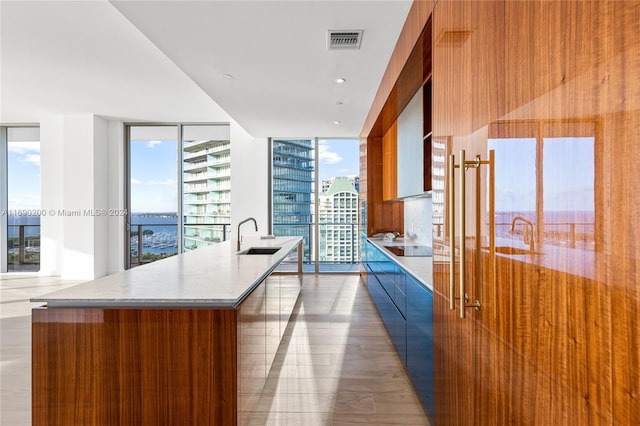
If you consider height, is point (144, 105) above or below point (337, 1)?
above

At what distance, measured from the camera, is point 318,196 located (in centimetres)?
665

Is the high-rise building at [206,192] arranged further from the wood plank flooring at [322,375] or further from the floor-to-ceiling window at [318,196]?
the wood plank flooring at [322,375]

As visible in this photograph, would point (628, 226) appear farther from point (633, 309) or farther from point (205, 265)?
point (205, 265)

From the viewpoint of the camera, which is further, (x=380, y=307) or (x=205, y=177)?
(x=205, y=177)

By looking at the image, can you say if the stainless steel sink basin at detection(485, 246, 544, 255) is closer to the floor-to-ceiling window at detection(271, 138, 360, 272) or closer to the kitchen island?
the kitchen island

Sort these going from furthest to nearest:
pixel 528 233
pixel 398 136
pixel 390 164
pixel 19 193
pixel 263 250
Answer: pixel 19 193, pixel 390 164, pixel 398 136, pixel 263 250, pixel 528 233

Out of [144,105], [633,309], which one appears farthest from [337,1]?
[144,105]

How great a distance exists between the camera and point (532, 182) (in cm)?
94

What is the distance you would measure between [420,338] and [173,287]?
1510 mm

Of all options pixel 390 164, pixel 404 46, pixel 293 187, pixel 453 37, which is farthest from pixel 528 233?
pixel 293 187

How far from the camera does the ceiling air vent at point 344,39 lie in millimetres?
2588

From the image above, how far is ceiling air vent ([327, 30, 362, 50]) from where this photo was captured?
8.49ft

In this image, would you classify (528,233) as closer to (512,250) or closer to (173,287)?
(512,250)

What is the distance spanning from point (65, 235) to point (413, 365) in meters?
6.44
